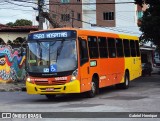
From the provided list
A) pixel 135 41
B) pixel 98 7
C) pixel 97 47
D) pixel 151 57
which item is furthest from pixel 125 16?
pixel 97 47

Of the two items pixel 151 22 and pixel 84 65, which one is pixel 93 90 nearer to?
pixel 84 65

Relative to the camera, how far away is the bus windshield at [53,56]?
17.4 m

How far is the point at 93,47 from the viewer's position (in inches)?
759

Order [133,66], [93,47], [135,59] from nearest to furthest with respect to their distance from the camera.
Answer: [93,47] → [133,66] → [135,59]

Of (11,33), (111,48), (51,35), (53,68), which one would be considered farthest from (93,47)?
(11,33)

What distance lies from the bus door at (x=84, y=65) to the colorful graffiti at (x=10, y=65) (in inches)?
494

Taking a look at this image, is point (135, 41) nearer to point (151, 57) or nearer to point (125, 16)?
point (151, 57)

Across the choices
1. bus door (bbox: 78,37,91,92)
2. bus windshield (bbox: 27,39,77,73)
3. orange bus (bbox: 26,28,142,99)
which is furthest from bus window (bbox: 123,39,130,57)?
bus windshield (bbox: 27,39,77,73)

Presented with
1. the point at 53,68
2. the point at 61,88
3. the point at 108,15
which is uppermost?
the point at 108,15

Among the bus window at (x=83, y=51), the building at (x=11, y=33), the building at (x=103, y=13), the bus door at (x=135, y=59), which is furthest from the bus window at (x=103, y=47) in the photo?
the building at (x=103, y=13)

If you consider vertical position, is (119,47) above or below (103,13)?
below

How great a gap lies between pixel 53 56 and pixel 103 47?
147 inches

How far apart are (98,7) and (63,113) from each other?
223 feet

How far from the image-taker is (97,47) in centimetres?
1977
